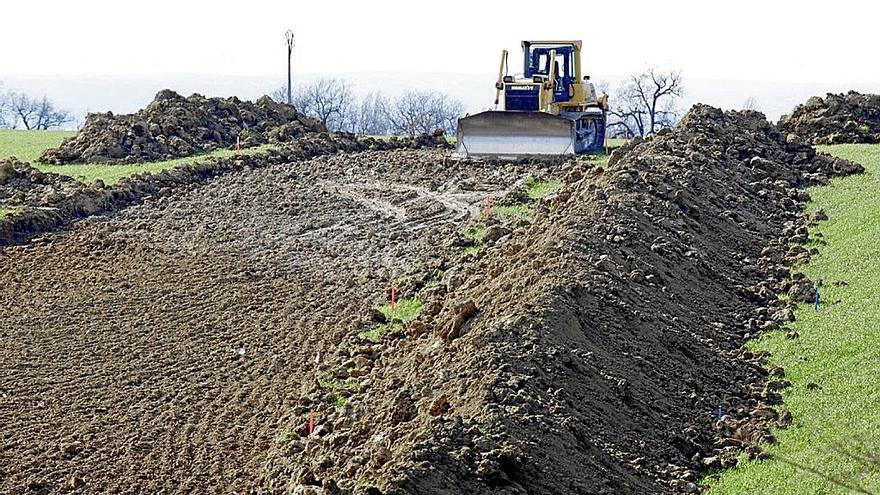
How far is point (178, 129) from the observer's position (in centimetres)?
3014

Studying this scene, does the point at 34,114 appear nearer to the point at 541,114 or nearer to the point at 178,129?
the point at 178,129

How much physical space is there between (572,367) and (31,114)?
10933 centimetres

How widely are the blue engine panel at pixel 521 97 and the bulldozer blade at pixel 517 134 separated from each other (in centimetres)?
164

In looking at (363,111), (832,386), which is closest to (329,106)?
(363,111)

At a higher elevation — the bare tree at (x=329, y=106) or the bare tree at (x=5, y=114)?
the bare tree at (x=329, y=106)

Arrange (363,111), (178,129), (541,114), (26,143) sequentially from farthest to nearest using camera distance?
(363,111), (26,143), (178,129), (541,114)

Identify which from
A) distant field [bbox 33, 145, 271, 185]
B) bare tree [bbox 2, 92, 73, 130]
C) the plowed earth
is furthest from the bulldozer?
bare tree [bbox 2, 92, 73, 130]

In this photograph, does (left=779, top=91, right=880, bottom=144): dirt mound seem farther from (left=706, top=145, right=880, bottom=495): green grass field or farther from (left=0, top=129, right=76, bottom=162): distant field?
(left=0, top=129, right=76, bottom=162): distant field

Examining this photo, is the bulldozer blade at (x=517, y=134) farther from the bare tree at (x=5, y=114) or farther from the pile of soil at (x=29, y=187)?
the bare tree at (x=5, y=114)

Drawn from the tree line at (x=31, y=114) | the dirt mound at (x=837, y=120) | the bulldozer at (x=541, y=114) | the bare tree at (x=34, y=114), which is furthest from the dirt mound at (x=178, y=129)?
the tree line at (x=31, y=114)

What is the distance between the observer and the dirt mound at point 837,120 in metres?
27.4

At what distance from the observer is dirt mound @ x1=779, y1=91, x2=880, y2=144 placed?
27.4 meters

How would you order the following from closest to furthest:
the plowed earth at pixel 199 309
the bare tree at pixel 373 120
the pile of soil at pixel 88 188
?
the plowed earth at pixel 199 309, the pile of soil at pixel 88 188, the bare tree at pixel 373 120

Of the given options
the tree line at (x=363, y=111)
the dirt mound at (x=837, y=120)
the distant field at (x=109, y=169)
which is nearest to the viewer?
the distant field at (x=109, y=169)
